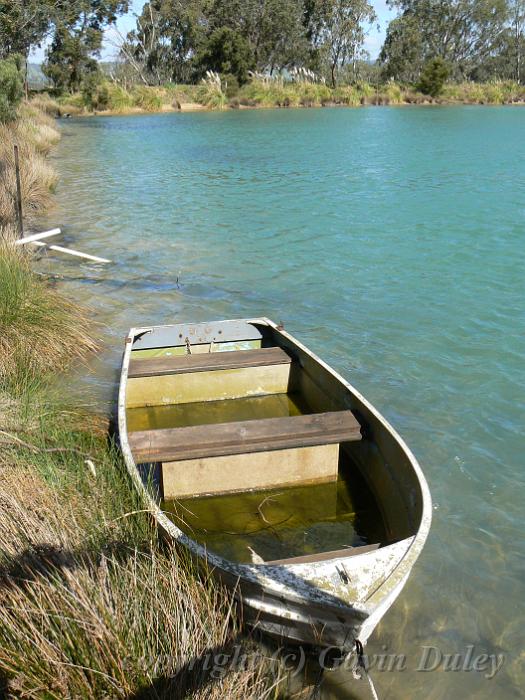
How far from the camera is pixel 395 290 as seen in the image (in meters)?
10.8

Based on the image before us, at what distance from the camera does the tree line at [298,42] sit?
59969mm

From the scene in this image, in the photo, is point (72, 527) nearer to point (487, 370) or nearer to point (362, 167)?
point (487, 370)

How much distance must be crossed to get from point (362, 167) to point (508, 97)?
1816 inches

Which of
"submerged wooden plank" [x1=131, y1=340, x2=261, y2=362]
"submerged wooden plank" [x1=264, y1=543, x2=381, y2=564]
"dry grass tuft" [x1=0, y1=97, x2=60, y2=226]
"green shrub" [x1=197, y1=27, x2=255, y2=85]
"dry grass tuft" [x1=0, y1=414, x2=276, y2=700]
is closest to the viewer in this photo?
"dry grass tuft" [x1=0, y1=414, x2=276, y2=700]

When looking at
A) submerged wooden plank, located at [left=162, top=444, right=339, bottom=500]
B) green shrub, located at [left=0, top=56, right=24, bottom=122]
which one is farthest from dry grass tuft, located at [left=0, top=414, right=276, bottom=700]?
green shrub, located at [left=0, top=56, right=24, bottom=122]

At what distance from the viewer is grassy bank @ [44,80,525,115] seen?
52.3 m

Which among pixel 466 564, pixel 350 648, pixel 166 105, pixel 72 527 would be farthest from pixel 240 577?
pixel 166 105

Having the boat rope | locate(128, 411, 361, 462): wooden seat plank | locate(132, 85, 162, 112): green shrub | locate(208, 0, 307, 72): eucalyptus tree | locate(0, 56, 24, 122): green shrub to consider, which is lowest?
the boat rope

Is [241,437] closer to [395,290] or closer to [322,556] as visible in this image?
[322,556]

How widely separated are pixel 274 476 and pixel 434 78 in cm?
6117

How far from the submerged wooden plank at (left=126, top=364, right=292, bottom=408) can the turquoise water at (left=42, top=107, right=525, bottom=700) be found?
0.64 metres

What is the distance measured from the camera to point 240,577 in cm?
345

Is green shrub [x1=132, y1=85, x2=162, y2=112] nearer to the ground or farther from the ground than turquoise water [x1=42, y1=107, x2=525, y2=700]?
farther from the ground

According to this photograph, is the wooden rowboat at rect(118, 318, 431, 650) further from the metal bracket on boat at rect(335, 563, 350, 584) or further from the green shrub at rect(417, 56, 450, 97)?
the green shrub at rect(417, 56, 450, 97)
